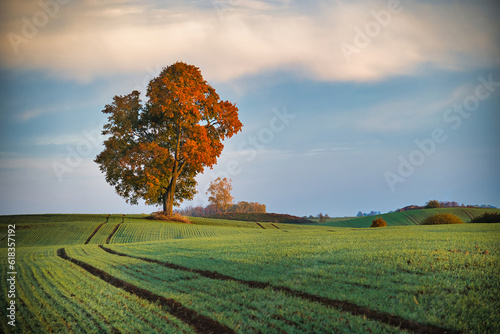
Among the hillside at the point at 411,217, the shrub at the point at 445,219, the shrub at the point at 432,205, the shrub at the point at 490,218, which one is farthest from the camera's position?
the shrub at the point at 432,205

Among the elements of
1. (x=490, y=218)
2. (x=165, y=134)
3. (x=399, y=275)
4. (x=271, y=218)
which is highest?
(x=165, y=134)

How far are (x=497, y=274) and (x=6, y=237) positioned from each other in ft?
132

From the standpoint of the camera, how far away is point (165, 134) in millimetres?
42844

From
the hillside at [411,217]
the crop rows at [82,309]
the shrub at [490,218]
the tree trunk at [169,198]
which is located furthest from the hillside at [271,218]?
the crop rows at [82,309]

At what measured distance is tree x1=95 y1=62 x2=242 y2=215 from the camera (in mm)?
39938

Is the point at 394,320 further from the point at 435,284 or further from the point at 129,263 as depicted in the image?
the point at 129,263

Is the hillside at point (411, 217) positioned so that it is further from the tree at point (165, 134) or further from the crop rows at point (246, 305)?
the crop rows at point (246, 305)

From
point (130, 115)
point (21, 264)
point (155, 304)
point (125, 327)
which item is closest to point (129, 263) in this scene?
point (21, 264)

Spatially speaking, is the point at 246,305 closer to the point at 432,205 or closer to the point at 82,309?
the point at 82,309

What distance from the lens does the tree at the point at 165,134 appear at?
131 feet

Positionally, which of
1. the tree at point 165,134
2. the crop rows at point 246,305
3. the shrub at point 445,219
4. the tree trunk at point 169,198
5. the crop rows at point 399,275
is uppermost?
the tree at point 165,134

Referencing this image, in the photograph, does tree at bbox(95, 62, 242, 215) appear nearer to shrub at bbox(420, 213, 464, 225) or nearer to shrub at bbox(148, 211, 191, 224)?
shrub at bbox(148, 211, 191, 224)

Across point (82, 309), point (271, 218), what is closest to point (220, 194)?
point (271, 218)

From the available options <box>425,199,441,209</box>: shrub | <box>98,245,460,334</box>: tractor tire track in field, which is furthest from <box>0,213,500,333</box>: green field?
<box>425,199,441,209</box>: shrub
